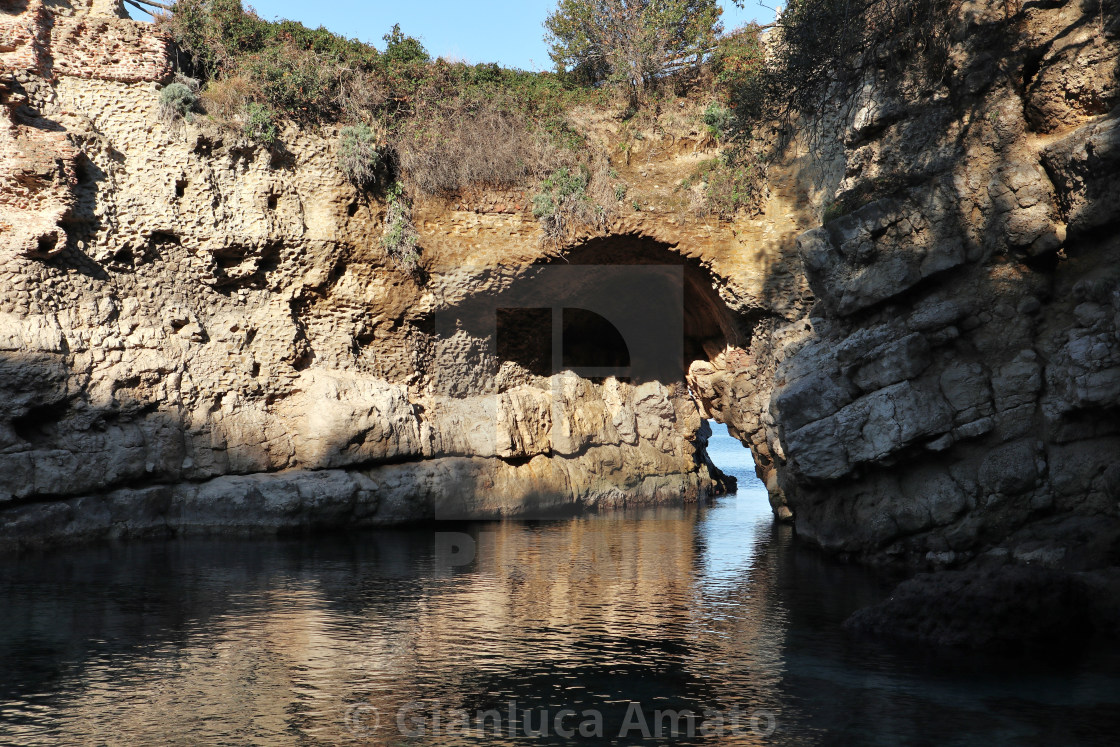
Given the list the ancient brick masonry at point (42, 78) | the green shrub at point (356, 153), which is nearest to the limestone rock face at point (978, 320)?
the green shrub at point (356, 153)

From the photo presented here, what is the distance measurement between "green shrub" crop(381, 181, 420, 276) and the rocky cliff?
394mm

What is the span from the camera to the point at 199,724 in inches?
299

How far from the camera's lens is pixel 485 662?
959 centimetres

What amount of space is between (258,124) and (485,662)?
17773 millimetres

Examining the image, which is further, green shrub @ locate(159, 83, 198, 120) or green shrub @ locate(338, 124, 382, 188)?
green shrub @ locate(338, 124, 382, 188)

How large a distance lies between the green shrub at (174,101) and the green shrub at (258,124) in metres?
1.44

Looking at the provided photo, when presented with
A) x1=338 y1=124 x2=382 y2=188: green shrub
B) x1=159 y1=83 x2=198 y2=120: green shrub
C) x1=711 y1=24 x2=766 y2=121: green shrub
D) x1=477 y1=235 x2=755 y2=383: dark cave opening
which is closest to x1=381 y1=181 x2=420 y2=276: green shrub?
x1=338 y1=124 x2=382 y2=188: green shrub

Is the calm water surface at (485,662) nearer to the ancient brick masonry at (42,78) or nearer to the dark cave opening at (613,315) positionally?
the ancient brick masonry at (42,78)

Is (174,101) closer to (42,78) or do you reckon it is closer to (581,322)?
(42,78)

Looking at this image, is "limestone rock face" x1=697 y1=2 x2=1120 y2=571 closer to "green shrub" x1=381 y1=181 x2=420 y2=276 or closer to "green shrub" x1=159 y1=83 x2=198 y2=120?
"green shrub" x1=381 y1=181 x2=420 y2=276

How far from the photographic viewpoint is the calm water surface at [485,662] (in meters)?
7.57

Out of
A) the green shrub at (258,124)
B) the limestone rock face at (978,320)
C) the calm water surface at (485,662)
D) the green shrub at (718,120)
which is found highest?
the green shrub at (718,120)

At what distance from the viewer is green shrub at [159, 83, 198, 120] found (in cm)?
2166

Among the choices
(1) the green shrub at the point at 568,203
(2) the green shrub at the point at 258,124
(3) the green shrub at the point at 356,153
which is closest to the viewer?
(2) the green shrub at the point at 258,124
